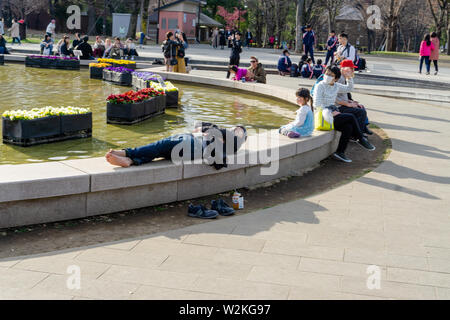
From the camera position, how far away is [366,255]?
18.0 feet

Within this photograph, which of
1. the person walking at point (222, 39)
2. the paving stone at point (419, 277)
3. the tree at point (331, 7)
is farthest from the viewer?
the tree at point (331, 7)

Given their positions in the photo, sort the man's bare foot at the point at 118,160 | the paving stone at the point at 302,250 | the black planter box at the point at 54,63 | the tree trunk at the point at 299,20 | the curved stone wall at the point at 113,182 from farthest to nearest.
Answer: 1. the tree trunk at the point at 299,20
2. the black planter box at the point at 54,63
3. the man's bare foot at the point at 118,160
4. the curved stone wall at the point at 113,182
5. the paving stone at the point at 302,250

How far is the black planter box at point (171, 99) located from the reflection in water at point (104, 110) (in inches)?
7.9

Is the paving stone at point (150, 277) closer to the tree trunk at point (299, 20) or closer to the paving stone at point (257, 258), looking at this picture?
the paving stone at point (257, 258)

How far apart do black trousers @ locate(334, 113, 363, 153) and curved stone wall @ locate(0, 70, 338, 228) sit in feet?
4.69

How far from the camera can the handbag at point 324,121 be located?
960 centimetres

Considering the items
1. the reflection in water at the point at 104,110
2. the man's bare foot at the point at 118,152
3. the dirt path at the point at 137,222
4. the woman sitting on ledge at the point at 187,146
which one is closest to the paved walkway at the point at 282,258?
the dirt path at the point at 137,222

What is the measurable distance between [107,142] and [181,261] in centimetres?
480

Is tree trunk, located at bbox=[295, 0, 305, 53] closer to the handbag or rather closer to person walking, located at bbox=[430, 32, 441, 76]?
person walking, located at bbox=[430, 32, 441, 76]

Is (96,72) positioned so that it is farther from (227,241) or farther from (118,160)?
(227,241)

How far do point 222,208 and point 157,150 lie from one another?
1.04 meters

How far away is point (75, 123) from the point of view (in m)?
9.41
